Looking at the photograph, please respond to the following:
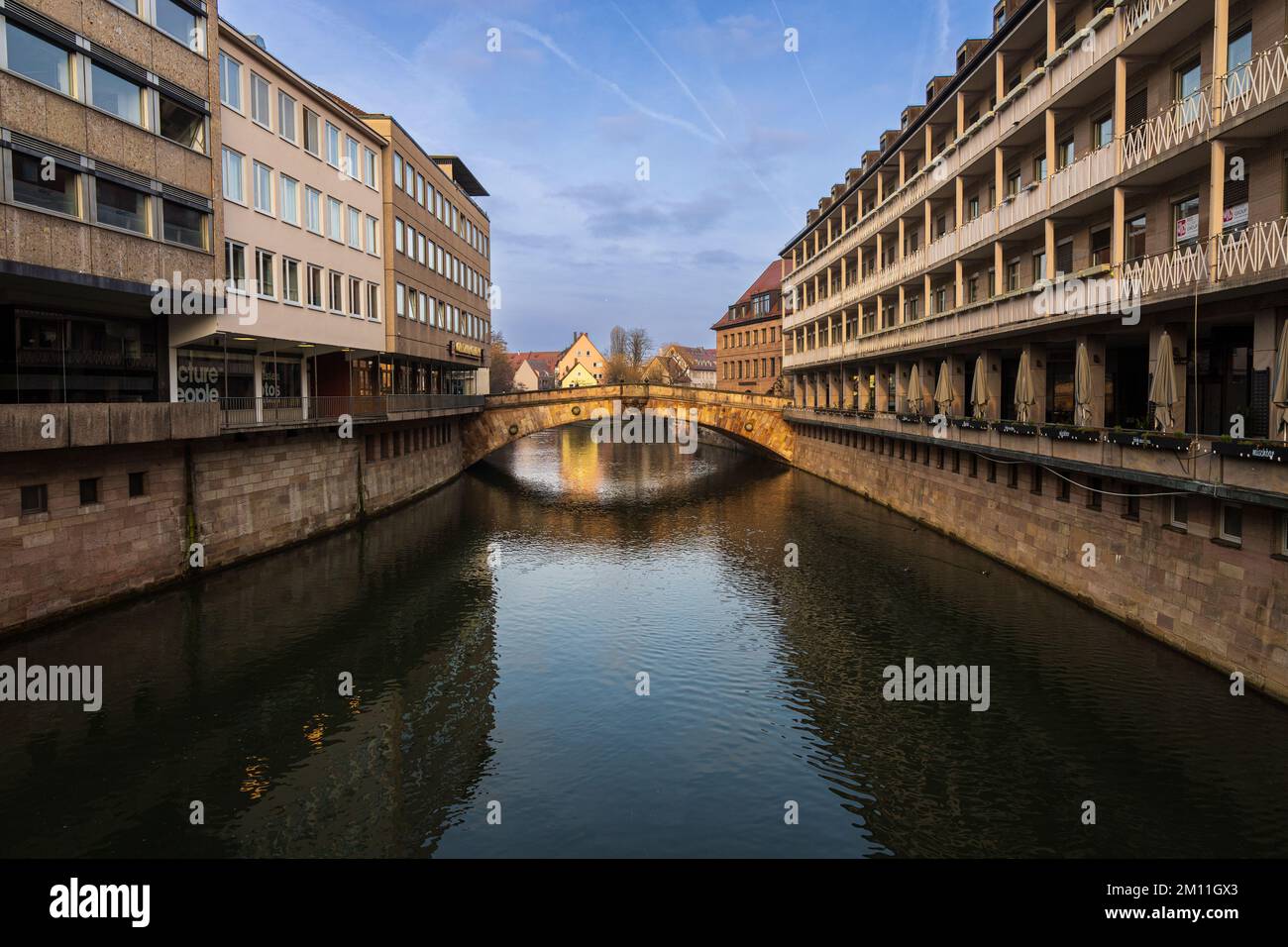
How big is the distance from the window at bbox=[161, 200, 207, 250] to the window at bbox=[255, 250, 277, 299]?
12.1ft

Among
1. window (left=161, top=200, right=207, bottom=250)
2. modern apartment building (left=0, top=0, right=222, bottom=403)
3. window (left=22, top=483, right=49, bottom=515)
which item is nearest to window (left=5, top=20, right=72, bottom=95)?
modern apartment building (left=0, top=0, right=222, bottom=403)

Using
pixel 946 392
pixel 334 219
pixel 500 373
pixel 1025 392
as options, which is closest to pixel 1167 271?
pixel 1025 392

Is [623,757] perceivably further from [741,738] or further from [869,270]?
[869,270]

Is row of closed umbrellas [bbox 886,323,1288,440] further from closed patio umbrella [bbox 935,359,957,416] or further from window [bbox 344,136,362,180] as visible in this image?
window [bbox 344,136,362,180]

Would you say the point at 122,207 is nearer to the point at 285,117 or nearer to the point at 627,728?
the point at 285,117

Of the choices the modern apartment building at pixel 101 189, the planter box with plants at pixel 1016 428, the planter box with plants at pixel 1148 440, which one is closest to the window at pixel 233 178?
the modern apartment building at pixel 101 189

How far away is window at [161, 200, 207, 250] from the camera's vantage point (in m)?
23.1

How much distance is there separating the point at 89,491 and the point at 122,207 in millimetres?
7402

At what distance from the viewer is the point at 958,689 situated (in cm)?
1705

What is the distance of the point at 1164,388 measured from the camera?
17.2m

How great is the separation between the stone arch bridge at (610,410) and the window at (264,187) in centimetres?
2879

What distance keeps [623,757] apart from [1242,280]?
13840 millimetres
